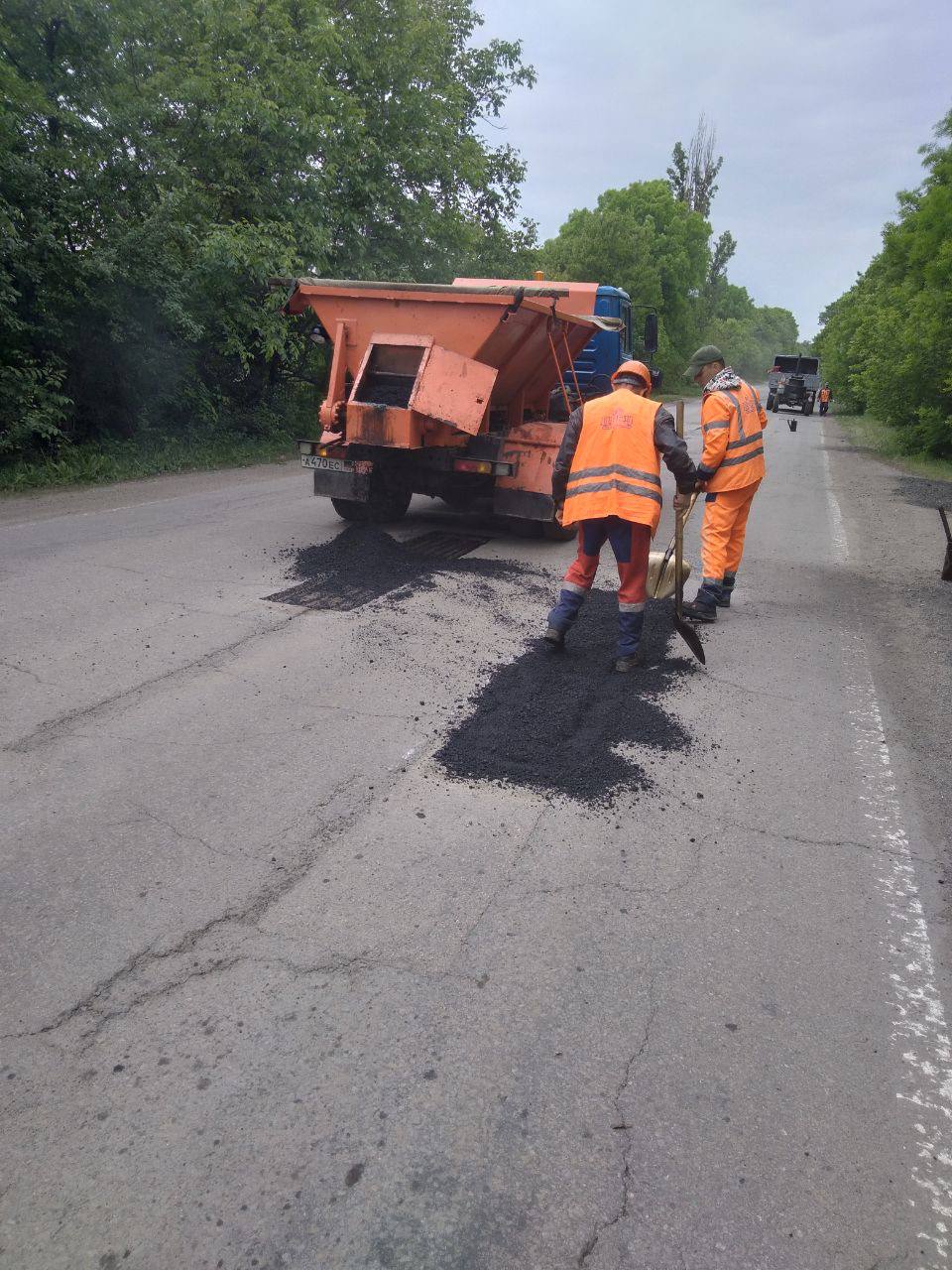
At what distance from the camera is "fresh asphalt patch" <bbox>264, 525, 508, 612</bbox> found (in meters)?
6.61

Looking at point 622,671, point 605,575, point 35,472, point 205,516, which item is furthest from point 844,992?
point 35,472

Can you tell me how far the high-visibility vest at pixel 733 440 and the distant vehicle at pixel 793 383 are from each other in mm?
37066

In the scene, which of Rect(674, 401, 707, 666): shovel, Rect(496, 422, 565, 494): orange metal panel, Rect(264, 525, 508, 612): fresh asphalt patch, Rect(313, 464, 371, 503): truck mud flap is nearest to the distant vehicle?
Rect(496, 422, 565, 494): orange metal panel

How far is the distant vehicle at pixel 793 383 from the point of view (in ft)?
132

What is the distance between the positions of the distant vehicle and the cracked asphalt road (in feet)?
126

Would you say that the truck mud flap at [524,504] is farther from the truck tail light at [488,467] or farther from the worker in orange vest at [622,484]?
the worker in orange vest at [622,484]

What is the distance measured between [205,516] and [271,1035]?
302 inches

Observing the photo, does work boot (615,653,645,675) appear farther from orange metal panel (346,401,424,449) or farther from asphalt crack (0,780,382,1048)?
orange metal panel (346,401,424,449)

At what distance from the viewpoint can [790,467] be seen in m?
17.8

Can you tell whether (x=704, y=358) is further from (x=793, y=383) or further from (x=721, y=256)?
(x=721, y=256)

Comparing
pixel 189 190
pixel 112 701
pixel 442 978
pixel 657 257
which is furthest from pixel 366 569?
pixel 657 257

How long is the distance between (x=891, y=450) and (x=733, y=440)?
17.8 metres

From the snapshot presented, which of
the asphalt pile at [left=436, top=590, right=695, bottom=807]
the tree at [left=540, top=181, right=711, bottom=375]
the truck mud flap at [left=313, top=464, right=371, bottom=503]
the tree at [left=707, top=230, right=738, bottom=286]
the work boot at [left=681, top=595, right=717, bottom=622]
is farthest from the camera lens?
the tree at [left=707, top=230, right=738, bottom=286]

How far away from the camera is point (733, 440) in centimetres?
625
